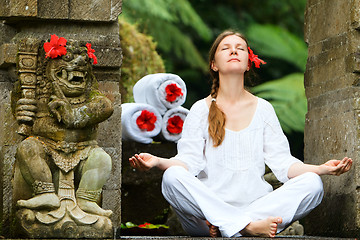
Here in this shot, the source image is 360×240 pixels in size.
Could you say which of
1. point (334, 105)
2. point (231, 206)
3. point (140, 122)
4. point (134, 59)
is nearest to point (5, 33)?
point (231, 206)

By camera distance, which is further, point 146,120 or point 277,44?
point 277,44

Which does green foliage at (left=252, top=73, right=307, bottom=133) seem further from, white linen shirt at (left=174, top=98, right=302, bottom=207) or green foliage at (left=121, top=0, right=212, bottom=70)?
white linen shirt at (left=174, top=98, right=302, bottom=207)

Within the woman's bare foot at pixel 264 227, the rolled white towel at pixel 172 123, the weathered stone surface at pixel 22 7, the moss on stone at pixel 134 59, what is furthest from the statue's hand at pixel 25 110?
the moss on stone at pixel 134 59

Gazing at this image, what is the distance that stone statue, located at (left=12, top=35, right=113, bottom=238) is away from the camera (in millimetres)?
4148

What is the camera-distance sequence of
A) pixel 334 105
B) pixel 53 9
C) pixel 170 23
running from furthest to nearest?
pixel 170 23, pixel 334 105, pixel 53 9

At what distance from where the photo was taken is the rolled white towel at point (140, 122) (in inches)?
251

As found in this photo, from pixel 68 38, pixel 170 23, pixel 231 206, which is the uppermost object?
pixel 170 23

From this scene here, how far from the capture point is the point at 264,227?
4.44 metres

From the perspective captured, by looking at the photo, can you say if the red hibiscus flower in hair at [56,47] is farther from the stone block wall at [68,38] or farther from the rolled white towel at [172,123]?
the rolled white towel at [172,123]

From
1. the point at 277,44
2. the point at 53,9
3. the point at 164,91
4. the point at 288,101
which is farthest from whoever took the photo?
the point at 277,44

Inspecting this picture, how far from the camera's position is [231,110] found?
4.91m

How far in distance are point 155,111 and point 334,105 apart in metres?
1.60

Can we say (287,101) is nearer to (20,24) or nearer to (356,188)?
(356,188)

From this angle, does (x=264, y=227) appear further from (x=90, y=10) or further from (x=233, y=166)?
(x=90, y=10)
